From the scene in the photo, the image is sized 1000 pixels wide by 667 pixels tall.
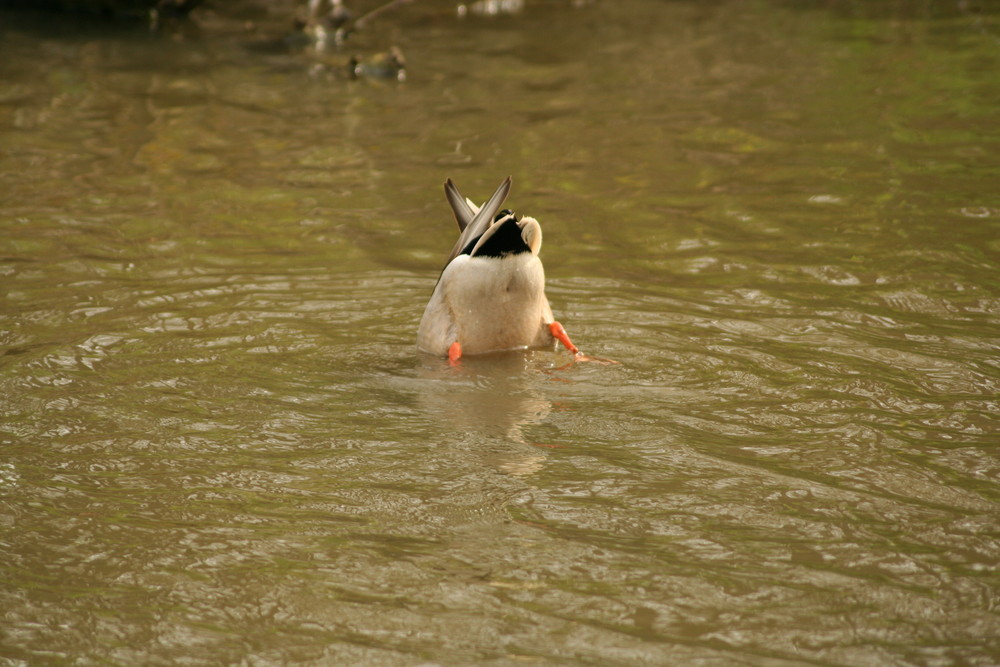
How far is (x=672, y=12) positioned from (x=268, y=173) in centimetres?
939

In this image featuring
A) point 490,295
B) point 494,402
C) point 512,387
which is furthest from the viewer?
point 490,295

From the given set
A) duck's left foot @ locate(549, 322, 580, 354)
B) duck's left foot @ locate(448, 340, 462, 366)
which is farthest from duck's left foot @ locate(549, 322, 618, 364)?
duck's left foot @ locate(448, 340, 462, 366)

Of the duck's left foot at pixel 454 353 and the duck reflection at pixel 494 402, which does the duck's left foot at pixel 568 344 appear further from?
the duck's left foot at pixel 454 353

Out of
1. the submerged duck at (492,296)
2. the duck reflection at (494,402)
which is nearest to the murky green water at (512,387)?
the duck reflection at (494,402)

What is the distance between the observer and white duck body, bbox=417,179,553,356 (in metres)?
6.23

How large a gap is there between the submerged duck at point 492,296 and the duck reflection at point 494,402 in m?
0.11

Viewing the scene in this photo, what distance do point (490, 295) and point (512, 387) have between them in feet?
2.07

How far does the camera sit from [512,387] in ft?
19.6

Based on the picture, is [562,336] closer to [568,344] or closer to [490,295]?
[568,344]

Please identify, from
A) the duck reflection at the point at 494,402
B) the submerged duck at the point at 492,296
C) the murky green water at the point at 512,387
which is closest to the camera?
the murky green water at the point at 512,387

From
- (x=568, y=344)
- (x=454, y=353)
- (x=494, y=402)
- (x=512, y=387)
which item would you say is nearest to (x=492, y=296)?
(x=454, y=353)

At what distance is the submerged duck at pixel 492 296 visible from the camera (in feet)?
20.4

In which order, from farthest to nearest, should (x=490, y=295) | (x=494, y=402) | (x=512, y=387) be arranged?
(x=490, y=295) → (x=512, y=387) → (x=494, y=402)

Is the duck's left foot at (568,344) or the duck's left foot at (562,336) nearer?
the duck's left foot at (568,344)
